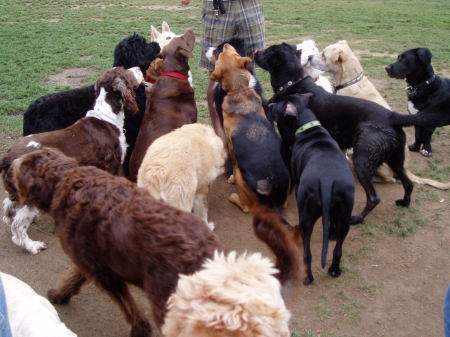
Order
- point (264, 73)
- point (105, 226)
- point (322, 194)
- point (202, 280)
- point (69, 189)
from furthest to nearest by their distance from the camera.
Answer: point (264, 73) < point (322, 194) < point (69, 189) < point (105, 226) < point (202, 280)

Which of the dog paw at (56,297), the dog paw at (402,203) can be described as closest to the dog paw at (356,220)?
the dog paw at (402,203)

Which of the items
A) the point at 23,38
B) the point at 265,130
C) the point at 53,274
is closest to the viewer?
the point at 53,274

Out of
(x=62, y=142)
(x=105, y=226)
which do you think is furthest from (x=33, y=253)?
(x=105, y=226)

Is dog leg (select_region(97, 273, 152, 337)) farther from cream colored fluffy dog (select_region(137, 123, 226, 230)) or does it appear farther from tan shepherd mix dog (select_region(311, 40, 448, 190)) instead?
tan shepherd mix dog (select_region(311, 40, 448, 190))

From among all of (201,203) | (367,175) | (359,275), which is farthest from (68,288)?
(367,175)

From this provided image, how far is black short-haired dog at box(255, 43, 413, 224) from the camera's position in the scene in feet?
14.8

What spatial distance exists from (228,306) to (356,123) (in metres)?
3.60

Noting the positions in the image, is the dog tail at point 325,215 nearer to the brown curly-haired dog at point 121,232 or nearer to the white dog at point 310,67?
the brown curly-haired dog at point 121,232

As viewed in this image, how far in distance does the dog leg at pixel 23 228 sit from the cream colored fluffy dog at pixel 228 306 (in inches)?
110

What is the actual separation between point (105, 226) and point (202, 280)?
1.09 meters

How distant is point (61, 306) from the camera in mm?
3600

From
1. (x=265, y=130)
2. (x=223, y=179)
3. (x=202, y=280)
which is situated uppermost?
(x=202, y=280)

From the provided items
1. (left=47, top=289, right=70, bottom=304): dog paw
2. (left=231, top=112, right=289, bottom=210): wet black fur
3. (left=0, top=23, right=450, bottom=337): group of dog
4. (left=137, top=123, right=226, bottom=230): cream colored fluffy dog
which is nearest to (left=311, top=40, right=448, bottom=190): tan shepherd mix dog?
(left=0, top=23, right=450, bottom=337): group of dog

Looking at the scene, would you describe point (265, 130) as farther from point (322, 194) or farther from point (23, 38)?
point (23, 38)
